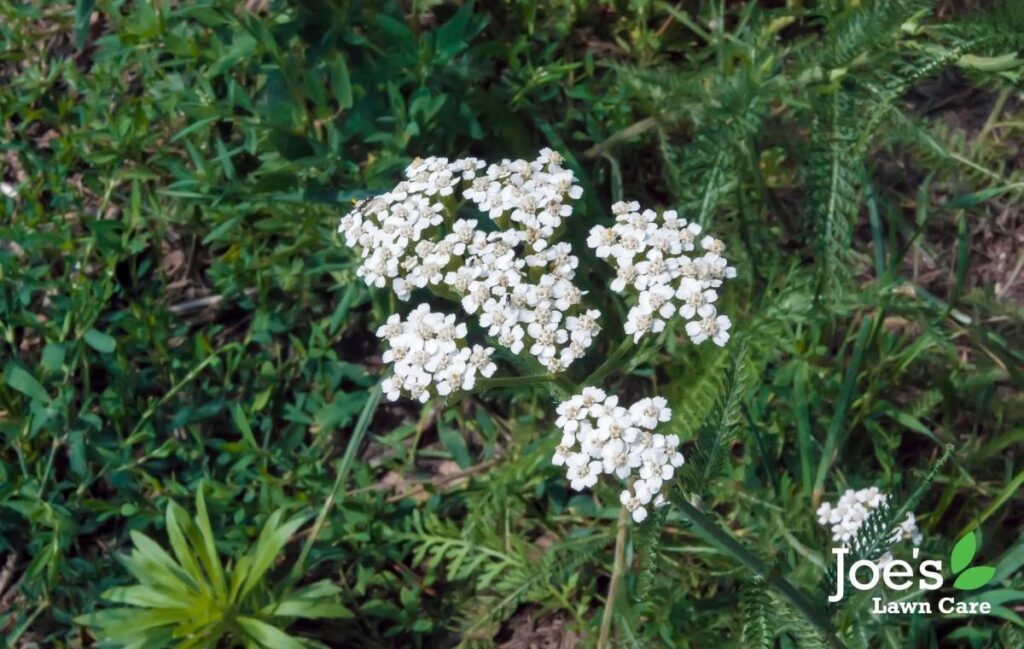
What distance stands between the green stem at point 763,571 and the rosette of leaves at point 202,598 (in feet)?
3.73

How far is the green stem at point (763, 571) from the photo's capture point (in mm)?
1711

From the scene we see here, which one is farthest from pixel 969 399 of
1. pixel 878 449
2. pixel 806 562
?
pixel 806 562

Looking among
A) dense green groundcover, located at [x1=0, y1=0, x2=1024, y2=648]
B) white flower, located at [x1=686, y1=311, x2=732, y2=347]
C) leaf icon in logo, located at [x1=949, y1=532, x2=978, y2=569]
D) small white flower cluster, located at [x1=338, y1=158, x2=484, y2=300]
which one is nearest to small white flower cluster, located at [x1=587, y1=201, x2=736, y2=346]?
white flower, located at [x1=686, y1=311, x2=732, y2=347]

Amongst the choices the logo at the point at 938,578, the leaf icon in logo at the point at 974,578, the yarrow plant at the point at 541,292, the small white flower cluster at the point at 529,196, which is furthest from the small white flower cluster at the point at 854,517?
the small white flower cluster at the point at 529,196

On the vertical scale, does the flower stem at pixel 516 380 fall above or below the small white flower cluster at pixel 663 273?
below

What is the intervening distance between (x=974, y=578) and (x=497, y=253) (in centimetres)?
133

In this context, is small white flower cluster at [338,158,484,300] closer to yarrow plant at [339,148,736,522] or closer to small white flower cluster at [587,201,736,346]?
yarrow plant at [339,148,736,522]

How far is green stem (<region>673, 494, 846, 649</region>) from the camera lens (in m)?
1.71

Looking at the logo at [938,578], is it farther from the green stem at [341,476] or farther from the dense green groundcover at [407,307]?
the green stem at [341,476]

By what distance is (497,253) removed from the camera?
1.77 meters

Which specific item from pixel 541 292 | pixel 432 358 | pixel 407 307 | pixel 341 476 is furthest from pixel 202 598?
pixel 541 292

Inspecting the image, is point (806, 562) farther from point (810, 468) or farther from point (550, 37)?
point (550, 37)

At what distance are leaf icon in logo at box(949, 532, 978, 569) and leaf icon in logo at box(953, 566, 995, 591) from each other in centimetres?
3

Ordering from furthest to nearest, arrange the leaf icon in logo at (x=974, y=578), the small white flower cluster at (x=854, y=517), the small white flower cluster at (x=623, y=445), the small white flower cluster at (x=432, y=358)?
the leaf icon in logo at (x=974, y=578)
the small white flower cluster at (x=854, y=517)
the small white flower cluster at (x=432, y=358)
the small white flower cluster at (x=623, y=445)
